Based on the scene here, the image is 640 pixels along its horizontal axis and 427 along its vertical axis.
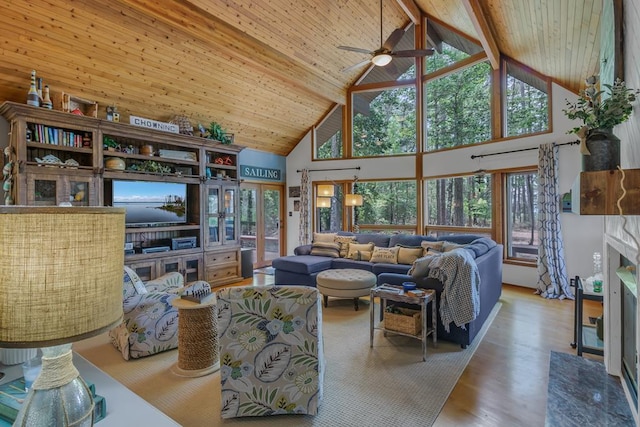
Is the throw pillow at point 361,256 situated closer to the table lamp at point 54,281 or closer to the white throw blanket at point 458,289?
the white throw blanket at point 458,289

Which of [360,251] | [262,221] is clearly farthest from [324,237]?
[262,221]

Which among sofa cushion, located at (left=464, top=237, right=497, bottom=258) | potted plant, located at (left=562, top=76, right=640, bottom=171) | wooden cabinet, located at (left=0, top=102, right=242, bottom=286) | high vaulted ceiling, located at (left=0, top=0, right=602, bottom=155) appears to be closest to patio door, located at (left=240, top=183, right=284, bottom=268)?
wooden cabinet, located at (left=0, top=102, right=242, bottom=286)

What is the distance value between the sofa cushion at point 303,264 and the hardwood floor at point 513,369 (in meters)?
2.58

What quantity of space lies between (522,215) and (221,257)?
5529mm

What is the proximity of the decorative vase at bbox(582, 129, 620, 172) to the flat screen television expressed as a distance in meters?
5.16

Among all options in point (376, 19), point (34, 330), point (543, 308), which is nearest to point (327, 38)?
point (376, 19)

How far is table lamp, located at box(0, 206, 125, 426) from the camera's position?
2.30ft

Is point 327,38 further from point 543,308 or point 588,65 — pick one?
point 543,308

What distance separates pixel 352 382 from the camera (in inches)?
102

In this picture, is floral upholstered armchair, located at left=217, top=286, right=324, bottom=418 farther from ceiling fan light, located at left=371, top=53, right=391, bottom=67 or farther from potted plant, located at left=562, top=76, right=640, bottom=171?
ceiling fan light, located at left=371, top=53, right=391, bottom=67

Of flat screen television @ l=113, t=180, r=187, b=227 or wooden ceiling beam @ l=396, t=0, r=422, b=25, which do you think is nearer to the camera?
flat screen television @ l=113, t=180, r=187, b=227

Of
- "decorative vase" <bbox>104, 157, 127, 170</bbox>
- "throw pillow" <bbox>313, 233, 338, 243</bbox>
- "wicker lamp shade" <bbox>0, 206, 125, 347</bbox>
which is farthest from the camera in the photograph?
"throw pillow" <bbox>313, 233, 338, 243</bbox>

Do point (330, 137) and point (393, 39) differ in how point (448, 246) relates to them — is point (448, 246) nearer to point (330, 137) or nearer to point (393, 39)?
point (393, 39)

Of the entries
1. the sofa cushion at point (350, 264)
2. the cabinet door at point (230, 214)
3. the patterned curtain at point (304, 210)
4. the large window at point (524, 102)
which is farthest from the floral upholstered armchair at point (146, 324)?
the large window at point (524, 102)
